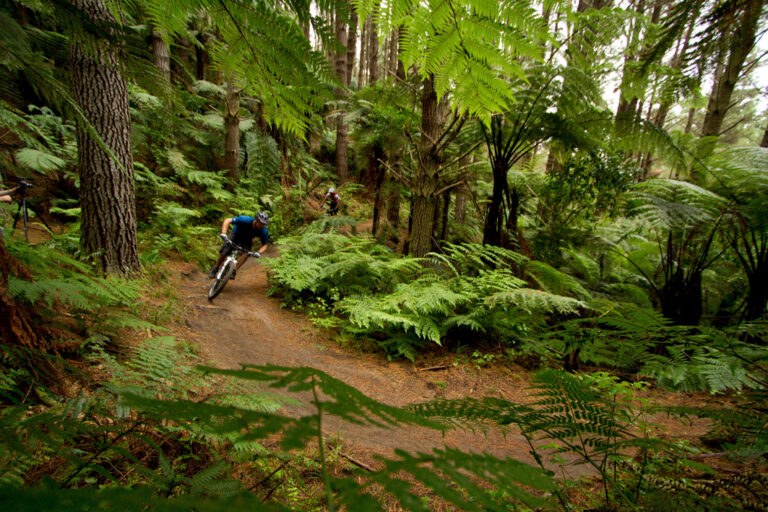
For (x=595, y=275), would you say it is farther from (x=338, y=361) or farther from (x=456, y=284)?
(x=338, y=361)

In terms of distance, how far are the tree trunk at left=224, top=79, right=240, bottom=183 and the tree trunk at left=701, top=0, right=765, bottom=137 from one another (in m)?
9.41

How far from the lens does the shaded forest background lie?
1.23 m

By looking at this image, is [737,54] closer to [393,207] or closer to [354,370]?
[393,207]

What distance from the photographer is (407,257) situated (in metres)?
5.40

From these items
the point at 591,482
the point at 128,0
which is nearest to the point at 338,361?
the point at 591,482

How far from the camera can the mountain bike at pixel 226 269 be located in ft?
17.4

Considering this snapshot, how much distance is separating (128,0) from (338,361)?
3.83 meters

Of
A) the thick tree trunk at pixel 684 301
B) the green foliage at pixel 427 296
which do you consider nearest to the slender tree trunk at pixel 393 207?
the green foliage at pixel 427 296

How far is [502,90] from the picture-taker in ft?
5.19

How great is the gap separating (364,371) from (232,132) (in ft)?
27.9

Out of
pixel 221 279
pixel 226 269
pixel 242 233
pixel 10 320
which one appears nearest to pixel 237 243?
pixel 242 233

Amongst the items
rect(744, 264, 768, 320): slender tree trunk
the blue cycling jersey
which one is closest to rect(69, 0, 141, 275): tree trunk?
the blue cycling jersey

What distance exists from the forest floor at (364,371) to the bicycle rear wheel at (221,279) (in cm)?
13

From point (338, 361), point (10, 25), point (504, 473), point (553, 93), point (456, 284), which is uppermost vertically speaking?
point (553, 93)
